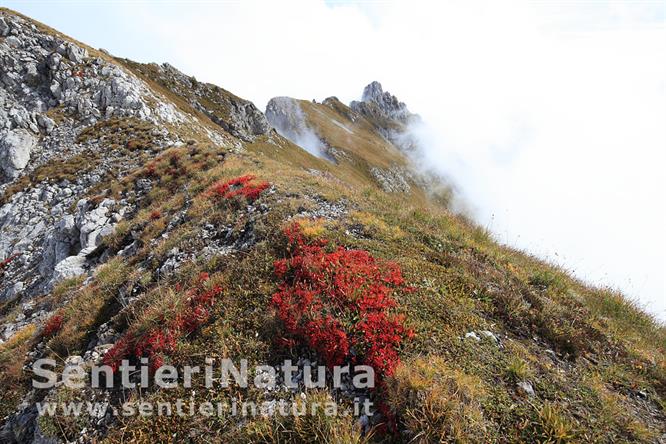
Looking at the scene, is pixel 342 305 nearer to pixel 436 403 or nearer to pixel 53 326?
pixel 436 403

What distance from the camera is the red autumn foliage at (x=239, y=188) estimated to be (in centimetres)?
1431

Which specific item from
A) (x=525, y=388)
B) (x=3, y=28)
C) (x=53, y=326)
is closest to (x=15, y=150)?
(x=3, y=28)

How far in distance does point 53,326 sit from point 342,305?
9.88 metres

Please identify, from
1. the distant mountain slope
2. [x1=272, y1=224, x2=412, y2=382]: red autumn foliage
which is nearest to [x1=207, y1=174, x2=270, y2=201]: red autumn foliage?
the distant mountain slope

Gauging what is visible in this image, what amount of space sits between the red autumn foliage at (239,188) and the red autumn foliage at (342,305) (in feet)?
19.4

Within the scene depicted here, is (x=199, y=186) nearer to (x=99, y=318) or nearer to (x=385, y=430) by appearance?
(x=99, y=318)

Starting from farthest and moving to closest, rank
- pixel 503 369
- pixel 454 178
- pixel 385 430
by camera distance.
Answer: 1. pixel 454 178
2. pixel 503 369
3. pixel 385 430

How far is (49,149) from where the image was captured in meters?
34.7

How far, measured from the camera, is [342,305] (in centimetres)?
724

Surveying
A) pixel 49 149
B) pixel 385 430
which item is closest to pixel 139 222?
pixel 385 430

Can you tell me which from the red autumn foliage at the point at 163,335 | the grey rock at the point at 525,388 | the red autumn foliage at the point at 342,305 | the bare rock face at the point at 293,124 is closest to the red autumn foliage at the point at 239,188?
the red autumn foliage at the point at 342,305

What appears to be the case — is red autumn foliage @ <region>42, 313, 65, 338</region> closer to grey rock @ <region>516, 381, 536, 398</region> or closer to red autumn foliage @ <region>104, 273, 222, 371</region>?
red autumn foliage @ <region>104, 273, 222, 371</region>

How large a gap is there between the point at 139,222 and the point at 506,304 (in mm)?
17362

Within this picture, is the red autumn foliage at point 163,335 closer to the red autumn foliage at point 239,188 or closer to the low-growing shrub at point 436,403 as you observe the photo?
the low-growing shrub at point 436,403
